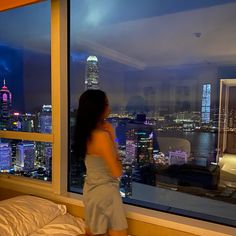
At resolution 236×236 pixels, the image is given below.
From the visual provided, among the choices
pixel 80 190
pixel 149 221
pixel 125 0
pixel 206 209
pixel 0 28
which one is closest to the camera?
pixel 149 221

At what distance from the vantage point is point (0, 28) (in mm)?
3031

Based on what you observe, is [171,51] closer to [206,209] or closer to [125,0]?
[125,0]

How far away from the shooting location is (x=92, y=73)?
2.53 m

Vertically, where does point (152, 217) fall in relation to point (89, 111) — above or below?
below

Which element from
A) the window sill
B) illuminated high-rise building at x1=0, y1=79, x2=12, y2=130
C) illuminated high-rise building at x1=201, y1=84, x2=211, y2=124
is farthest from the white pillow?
illuminated high-rise building at x1=201, y1=84, x2=211, y2=124

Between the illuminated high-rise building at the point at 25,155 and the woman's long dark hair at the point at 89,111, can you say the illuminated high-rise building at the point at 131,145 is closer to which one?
the woman's long dark hair at the point at 89,111

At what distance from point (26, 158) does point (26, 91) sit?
0.75 metres

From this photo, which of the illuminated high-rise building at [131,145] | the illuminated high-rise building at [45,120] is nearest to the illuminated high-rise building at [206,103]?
the illuminated high-rise building at [131,145]

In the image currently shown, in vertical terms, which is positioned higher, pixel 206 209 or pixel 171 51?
pixel 171 51

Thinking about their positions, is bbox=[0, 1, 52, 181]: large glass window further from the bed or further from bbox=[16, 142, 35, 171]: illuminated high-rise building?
the bed

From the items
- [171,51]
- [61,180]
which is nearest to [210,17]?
[171,51]

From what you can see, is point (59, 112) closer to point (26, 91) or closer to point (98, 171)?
point (26, 91)

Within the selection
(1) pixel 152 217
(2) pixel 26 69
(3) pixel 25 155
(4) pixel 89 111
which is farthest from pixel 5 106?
(1) pixel 152 217

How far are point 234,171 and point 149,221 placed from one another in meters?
0.78
